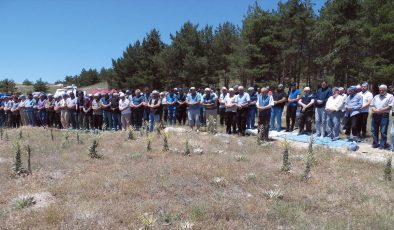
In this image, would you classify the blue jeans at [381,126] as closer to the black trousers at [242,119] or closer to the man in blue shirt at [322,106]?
the man in blue shirt at [322,106]

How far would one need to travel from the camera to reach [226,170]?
8.49m

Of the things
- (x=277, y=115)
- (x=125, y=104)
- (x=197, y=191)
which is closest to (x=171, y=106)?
Answer: (x=125, y=104)

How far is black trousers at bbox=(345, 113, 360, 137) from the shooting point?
1257cm

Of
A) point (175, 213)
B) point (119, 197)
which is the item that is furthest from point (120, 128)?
point (175, 213)

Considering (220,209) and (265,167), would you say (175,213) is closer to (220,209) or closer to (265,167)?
(220,209)

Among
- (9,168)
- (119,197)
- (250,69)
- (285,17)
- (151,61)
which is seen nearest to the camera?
(119,197)

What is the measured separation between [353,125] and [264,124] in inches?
111

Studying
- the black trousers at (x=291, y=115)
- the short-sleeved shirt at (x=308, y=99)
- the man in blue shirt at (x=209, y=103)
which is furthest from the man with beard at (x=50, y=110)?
the short-sleeved shirt at (x=308, y=99)

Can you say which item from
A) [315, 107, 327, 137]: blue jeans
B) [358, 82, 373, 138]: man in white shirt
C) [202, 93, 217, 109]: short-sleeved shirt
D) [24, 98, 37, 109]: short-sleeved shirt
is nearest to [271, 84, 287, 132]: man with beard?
[315, 107, 327, 137]: blue jeans

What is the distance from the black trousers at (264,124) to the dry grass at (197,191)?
1635mm

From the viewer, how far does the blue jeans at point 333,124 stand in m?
12.4

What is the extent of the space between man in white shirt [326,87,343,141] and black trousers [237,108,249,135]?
2.79 m

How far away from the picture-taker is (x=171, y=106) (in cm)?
1725

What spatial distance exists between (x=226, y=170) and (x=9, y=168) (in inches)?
195
